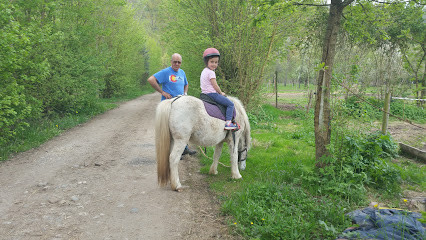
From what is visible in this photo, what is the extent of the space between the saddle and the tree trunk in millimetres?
1724

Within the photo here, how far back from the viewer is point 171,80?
5.68 meters

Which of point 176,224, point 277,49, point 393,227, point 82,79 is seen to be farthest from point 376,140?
point 82,79

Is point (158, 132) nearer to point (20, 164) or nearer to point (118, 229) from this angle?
point (118, 229)

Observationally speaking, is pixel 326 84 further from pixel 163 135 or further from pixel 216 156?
Answer: pixel 163 135

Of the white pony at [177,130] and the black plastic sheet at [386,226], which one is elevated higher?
the white pony at [177,130]

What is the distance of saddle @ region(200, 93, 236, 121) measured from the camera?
4.61 meters

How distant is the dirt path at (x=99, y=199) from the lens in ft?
10.4

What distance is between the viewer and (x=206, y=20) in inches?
410

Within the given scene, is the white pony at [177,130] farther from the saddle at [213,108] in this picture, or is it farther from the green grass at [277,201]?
the green grass at [277,201]

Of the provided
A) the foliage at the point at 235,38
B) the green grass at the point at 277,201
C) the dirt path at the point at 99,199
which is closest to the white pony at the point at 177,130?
the dirt path at the point at 99,199

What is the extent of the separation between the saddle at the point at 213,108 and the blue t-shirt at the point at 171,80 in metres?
1.14

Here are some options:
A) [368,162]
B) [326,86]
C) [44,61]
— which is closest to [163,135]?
[326,86]

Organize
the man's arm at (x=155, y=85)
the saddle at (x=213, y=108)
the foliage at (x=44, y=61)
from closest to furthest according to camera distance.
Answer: the saddle at (x=213, y=108) < the man's arm at (x=155, y=85) < the foliage at (x=44, y=61)

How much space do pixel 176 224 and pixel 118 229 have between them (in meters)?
0.74
